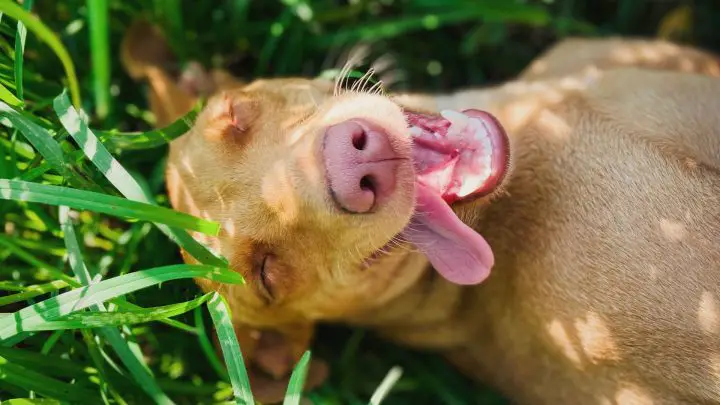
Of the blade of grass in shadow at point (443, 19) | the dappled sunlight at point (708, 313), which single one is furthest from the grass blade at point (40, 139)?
the dappled sunlight at point (708, 313)

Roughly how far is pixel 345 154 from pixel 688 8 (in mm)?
3024

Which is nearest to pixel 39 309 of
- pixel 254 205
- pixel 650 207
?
pixel 254 205

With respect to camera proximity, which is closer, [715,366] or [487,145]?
[715,366]

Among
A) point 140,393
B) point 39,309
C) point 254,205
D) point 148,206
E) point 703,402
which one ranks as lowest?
point 140,393

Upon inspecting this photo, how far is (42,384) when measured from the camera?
108 inches

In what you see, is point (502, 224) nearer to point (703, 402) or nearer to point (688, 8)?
point (703, 402)

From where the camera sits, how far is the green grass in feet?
7.73

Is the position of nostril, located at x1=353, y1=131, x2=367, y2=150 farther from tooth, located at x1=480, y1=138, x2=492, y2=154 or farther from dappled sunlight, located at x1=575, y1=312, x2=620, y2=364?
dappled sunlight, located at x1=575, y1=312, x2=620, y2=364

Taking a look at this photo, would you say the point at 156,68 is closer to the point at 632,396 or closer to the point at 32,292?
the point at 32,292

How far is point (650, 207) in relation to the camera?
2.56 metres

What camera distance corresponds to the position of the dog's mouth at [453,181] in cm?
262

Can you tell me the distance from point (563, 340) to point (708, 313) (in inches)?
21.8

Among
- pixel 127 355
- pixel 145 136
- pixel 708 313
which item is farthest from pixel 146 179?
pixel 708 313

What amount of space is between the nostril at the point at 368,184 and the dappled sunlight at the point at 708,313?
4.01 feet
